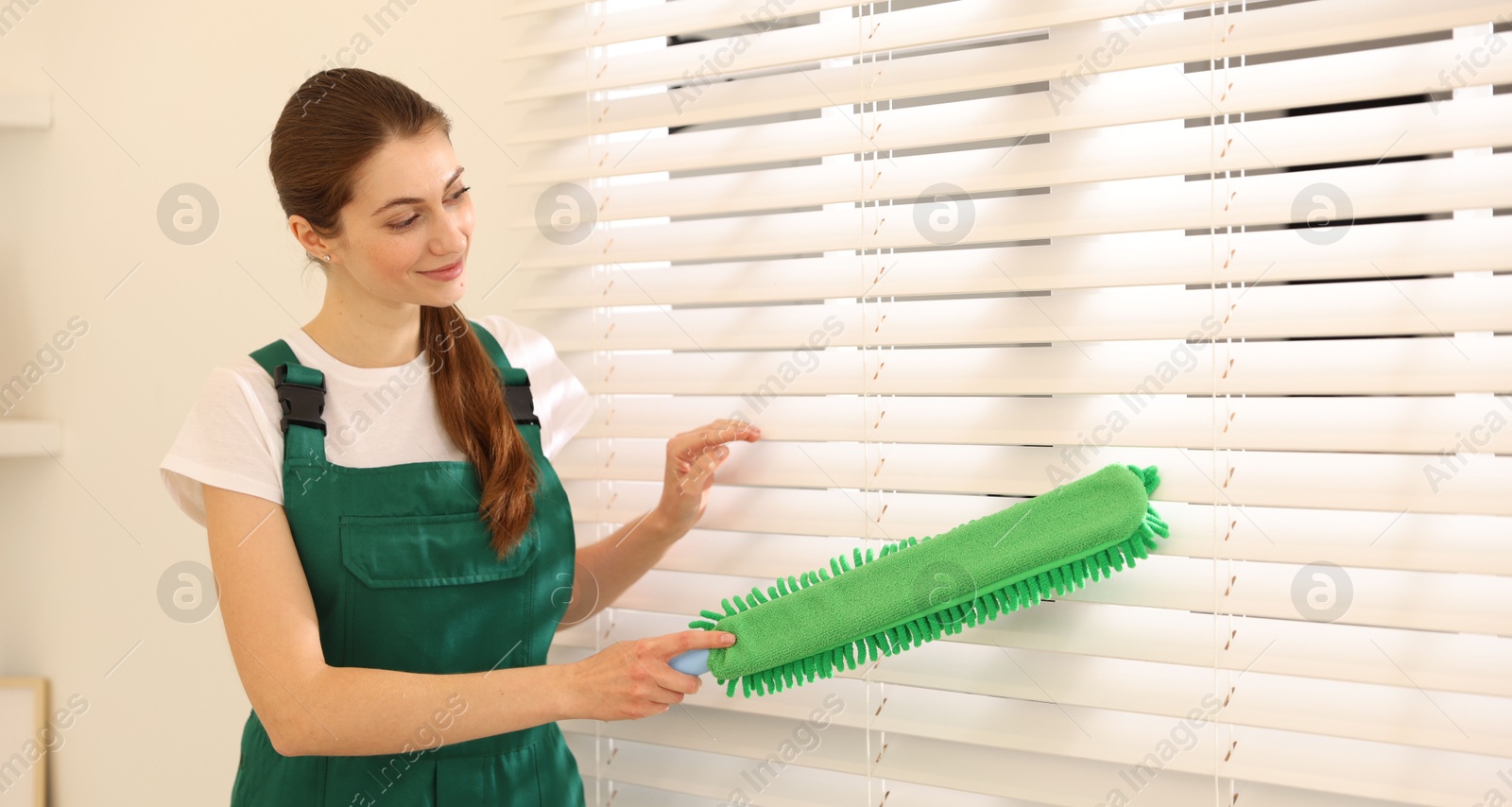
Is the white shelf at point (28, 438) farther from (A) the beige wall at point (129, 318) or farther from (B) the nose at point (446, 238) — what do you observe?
(B) the nose at point (446, 238)

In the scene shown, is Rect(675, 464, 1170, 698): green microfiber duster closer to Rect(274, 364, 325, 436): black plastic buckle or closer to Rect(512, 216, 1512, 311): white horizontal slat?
Rect(512, 216, 1512, 311): white horizontal slat

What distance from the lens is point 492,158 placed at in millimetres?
1324

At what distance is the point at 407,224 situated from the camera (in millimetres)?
1012

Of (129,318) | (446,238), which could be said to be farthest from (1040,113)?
(129,318)

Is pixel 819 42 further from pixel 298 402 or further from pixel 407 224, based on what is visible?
pixel 298 402

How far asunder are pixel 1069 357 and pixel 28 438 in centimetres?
146

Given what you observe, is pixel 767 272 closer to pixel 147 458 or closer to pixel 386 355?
pixel 386 355

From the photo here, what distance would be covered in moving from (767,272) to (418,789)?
0.62 meters

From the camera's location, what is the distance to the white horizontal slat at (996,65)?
844mm

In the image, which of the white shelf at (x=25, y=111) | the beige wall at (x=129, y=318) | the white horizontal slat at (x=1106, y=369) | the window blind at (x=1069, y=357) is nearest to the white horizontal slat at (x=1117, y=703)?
the window blind at (x=1069, y=357)

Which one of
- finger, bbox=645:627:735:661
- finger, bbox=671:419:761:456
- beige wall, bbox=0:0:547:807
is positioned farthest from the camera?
beige wall, bbox=0:0:547:807

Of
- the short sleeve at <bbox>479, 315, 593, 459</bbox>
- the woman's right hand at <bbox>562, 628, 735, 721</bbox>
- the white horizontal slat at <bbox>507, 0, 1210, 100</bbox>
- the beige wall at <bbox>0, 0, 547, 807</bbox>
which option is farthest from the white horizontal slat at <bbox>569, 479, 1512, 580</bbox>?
the beige wall at <bbox>0, 0, 547, 807</bbox>

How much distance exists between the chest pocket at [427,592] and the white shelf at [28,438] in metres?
0.87

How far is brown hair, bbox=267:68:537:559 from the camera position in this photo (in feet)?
Answer: 3.30
